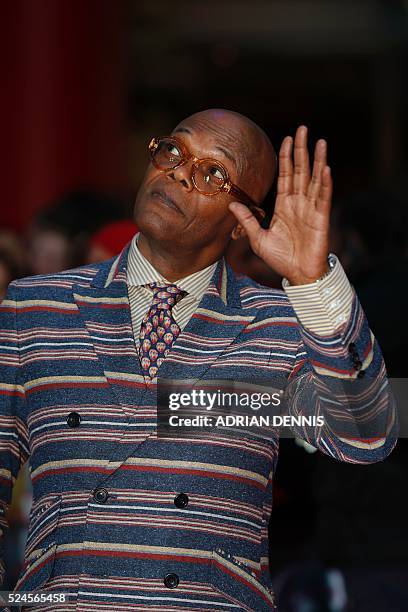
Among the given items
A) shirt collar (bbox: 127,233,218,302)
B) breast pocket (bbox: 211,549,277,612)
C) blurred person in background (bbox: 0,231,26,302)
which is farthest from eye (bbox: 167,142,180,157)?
blurred person in background (bbox: 0,231,26,302)

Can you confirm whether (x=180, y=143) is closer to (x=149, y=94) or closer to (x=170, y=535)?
(x=170, y=535)

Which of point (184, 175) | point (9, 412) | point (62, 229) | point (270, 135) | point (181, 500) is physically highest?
point (184, 175)

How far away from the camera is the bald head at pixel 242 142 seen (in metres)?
2.78

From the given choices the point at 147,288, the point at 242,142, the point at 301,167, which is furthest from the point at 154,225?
the point at 301,167

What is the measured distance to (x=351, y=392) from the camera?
7.98ft

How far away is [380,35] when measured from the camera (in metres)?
16.5

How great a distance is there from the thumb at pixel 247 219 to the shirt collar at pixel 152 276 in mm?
269

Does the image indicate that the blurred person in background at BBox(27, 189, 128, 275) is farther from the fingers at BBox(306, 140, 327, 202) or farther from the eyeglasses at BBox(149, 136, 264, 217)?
the fingers at BBox(306, 140, 327, 202)

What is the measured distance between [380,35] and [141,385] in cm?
1456

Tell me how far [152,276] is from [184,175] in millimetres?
250

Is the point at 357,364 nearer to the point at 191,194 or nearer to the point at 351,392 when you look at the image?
the point at 351,392

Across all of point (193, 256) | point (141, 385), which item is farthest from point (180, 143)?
point (141, 385)

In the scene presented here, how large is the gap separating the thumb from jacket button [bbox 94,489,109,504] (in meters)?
0.62

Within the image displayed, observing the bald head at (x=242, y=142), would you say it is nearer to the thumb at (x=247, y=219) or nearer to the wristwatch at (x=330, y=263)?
the thumb at (x=247, y=219)
